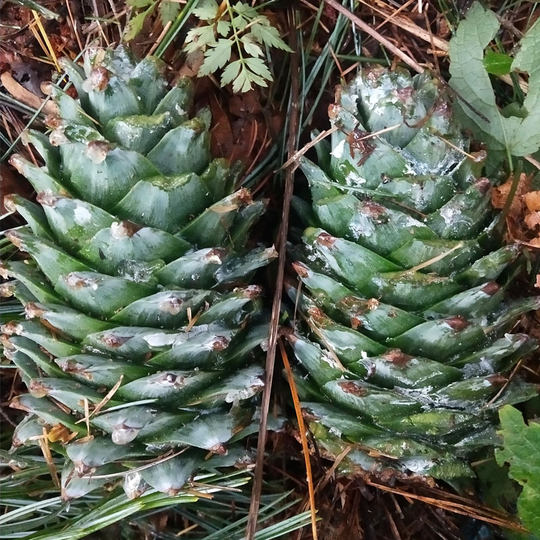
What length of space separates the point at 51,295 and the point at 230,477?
0.51 m

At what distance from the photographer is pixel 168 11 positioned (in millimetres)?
1250

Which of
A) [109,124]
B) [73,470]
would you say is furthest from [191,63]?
[73,470]

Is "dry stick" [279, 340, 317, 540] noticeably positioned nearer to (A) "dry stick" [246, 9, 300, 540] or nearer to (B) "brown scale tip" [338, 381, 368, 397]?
(A) "dry stick" [246, 9, 300, 540]

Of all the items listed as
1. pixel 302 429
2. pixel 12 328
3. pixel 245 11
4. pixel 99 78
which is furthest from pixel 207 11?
pixel 302 429

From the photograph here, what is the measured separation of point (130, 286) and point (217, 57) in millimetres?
484

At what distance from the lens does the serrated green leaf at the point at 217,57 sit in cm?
117

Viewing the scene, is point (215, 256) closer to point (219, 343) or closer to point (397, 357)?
point (219, 343)

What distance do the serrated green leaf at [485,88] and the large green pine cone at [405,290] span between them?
218 millimetres

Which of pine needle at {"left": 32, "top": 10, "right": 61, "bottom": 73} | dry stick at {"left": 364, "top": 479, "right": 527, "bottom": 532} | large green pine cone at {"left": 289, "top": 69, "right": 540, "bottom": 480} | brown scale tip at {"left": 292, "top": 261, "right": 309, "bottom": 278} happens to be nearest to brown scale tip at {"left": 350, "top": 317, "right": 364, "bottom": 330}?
large green pine cone at {"left": 289, "top": 69, "right": 540, "bottom": 480}

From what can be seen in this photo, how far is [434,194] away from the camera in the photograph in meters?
1.03

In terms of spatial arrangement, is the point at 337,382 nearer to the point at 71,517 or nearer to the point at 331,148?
the point at 331,148

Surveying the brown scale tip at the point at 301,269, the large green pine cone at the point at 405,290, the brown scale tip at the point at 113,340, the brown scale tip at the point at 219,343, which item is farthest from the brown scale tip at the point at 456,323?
the brown scale tip at the point at 113,340

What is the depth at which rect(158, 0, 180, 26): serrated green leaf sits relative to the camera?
1248mm

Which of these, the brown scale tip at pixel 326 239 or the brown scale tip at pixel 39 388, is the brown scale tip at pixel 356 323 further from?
the brown scale tip at pixel 39 388
